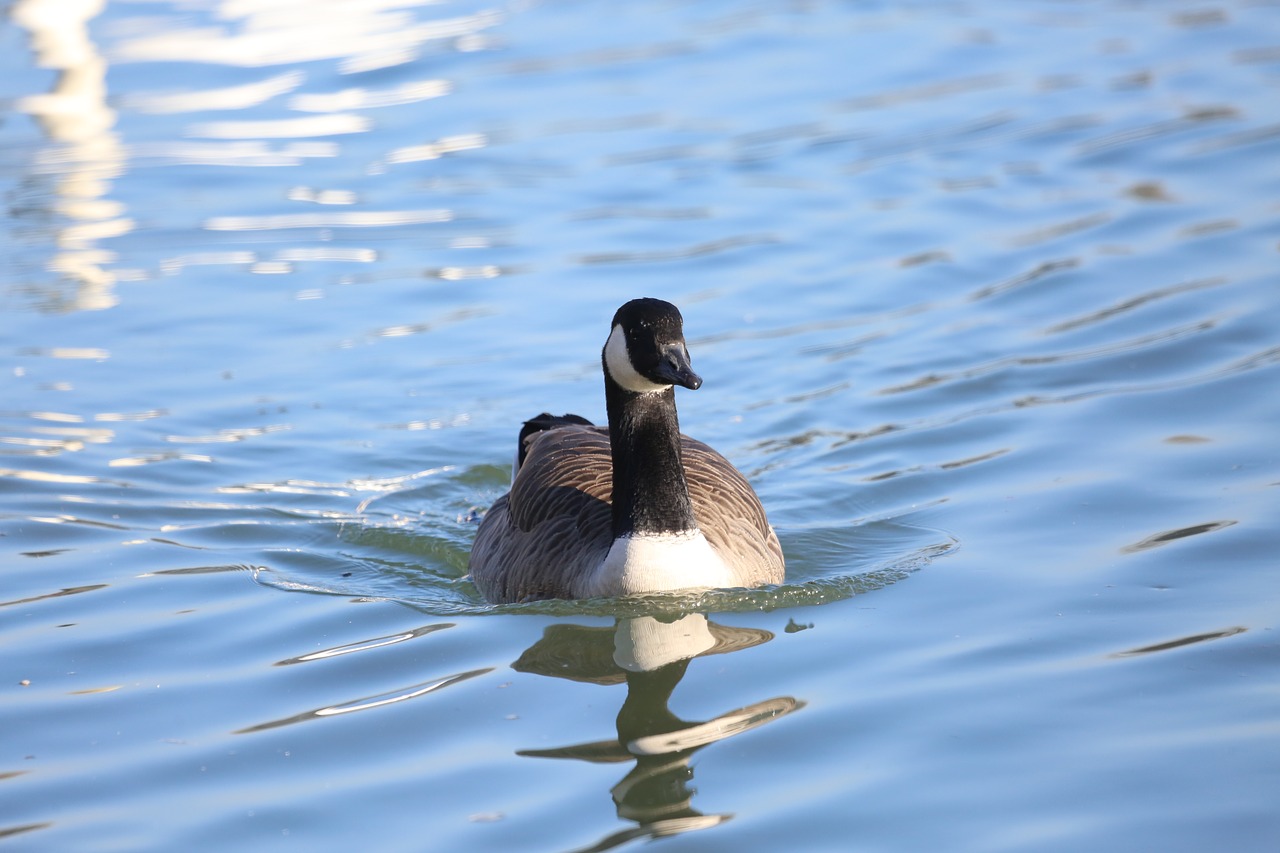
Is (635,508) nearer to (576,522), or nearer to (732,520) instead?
(576,522)

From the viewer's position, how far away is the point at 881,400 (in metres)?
11.6

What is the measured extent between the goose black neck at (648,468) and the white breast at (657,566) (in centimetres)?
6

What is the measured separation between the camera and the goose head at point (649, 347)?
7.58m

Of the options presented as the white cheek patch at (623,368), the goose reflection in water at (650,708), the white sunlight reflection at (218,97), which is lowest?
the goose reflection in water at (650,708)

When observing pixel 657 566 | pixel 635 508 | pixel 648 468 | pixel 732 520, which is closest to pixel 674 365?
pixel 648 468

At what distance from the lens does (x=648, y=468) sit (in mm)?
7922

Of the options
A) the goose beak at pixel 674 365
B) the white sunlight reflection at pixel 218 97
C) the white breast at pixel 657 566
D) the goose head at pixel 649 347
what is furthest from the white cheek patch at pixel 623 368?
the white sunlight reflection at pixel 218 97

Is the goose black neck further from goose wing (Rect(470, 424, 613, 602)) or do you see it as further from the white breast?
goose wing (Rect(470, 424, 613, 602))

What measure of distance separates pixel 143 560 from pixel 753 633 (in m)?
3.76

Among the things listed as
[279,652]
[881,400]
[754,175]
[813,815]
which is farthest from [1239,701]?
[754,175]

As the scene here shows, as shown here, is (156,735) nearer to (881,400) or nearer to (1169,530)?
(1169,530)

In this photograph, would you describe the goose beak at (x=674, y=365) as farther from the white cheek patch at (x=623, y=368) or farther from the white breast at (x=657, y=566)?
the white breast at (x=657, y=566)

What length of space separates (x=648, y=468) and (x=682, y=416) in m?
4.17

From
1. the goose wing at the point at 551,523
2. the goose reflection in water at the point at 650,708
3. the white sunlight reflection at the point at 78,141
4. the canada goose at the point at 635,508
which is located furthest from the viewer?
the white sunlight reflection at the point at 78,141
